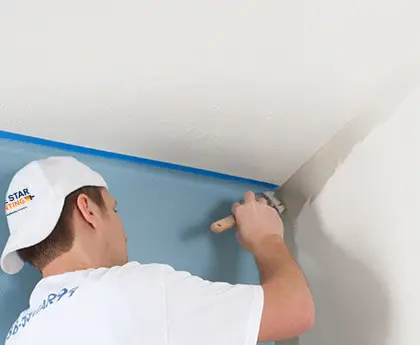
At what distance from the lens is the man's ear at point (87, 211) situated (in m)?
1.31

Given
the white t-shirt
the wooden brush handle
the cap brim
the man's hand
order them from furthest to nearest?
the wooden brush handle → the man's hand → the cap brim → the white t-shirt

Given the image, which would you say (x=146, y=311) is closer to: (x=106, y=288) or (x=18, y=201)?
(x=106, y=288)

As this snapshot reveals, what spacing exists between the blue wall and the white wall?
21 centimetres

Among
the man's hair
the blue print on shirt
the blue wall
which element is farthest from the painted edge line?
the blue print on shirt

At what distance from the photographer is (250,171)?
5.74 feet

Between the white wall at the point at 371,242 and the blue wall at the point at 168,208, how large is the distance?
21 cm

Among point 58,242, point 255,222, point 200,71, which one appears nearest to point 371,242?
point 255,222

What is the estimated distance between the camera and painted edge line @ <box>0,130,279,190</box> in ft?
5.24

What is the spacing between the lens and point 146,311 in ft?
3.61

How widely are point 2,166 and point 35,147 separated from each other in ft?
0.30

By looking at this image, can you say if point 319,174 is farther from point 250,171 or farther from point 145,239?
point 145,239

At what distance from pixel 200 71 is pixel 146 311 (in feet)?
1.66

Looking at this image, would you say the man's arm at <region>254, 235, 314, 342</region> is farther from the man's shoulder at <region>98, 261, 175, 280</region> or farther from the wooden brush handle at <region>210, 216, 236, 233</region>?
the wooden brush handle at <region>210, 216, 236, 233</region>

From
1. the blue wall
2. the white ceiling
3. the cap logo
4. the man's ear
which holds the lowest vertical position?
the blue wall
